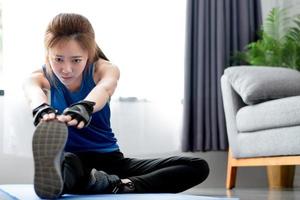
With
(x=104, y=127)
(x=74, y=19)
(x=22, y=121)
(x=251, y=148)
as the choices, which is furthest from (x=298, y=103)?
(x=22, y=121)

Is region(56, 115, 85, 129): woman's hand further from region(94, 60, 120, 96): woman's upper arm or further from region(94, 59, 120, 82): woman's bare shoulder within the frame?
region(94, 59, 120, 82): woman's bare shoulder

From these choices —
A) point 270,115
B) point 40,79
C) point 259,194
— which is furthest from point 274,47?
point 40,79

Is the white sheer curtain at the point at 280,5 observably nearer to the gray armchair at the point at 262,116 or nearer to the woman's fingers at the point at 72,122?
the gray armchair at the point at 262,116

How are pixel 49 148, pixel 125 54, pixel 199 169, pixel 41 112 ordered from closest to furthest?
pixel 49 148, pixel 41 112, pixel 199 169, pixel 125 54

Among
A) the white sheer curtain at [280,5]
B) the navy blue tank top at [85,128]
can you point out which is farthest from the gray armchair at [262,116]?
the white sheer curtain at [280,5]

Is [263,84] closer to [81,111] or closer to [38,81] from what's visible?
[38,81]

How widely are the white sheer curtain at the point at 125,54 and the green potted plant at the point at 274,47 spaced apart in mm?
461

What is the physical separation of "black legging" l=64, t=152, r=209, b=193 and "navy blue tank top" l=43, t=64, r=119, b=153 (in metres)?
0.03

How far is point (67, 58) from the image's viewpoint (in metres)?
1.99

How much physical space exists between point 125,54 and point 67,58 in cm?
179

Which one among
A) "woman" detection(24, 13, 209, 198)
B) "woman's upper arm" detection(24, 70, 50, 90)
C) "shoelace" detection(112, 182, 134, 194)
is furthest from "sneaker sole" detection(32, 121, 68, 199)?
"woman's upper arm" detection(24, 70, 50, 90)

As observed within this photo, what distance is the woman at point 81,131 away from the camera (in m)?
1.66

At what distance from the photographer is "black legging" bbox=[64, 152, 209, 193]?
2.02 m

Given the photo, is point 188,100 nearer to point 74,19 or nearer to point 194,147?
point 194,147
